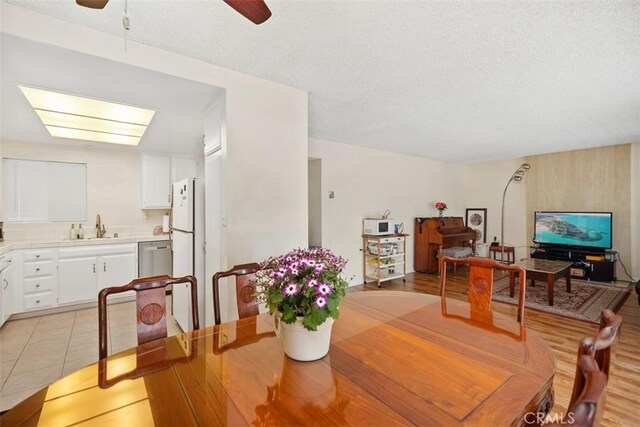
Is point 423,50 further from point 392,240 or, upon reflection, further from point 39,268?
point 39,268

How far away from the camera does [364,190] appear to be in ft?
16.5

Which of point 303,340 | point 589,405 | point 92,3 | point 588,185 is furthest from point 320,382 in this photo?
point 588,185

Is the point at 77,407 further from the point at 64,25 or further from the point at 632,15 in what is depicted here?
the point at 632,15

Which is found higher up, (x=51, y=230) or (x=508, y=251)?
(x=51, y=230)

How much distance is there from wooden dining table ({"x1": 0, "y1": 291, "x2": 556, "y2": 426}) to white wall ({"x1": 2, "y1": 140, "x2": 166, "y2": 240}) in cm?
413

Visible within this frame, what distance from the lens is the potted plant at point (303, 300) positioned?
941 millimetres

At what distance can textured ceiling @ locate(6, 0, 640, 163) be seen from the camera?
1.60 meters

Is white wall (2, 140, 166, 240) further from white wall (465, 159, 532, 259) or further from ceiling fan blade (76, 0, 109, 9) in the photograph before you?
white wall (465, 159, 532, 259)

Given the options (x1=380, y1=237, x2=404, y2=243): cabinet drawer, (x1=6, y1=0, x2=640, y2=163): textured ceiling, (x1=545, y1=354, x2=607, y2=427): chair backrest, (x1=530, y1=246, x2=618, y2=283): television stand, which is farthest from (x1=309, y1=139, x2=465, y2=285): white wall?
(x1=545, y1=354, x2=607, y2=427): chair backrest

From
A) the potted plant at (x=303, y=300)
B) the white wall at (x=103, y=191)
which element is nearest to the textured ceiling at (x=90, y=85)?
the white wall at (x=103, y=191)

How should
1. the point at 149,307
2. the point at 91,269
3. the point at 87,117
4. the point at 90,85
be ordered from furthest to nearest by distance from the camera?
1. the point at 91,269
2. the point at 87,117
3. the point at 90,85
4. the point at 149,307

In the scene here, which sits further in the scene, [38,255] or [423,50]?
[38,255]

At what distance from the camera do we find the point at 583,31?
178cm

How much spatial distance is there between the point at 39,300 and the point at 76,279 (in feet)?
1.29
